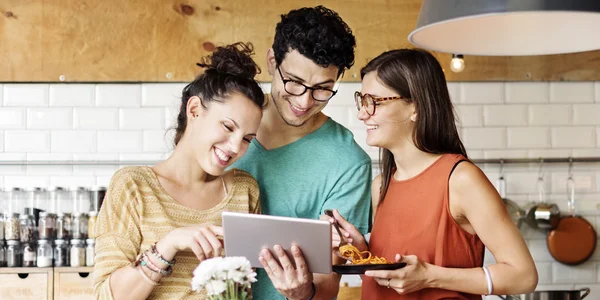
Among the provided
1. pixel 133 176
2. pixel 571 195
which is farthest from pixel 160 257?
pixel 571 195

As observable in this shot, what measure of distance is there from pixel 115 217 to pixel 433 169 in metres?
1.06

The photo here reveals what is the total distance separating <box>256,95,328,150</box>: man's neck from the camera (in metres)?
3.02

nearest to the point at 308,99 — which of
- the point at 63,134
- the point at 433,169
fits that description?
the point at 433,169

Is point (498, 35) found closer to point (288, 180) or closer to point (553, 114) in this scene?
point (288, 180)

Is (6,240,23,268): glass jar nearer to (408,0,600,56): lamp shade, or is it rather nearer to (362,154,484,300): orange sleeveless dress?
(362,154,484,300): orange sleeveless dress

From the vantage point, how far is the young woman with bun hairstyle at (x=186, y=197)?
2.36m

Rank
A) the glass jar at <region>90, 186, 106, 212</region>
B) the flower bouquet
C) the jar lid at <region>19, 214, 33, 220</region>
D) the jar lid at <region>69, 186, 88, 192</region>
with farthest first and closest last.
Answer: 1. the jar lid at <region>69, 186, 88, 192</region>
2. the glass jar at <region>90, 186, 106, 212</region>
3. the jar lid at <region>19, 214, 33, 220</region>
4. the flower bouquet

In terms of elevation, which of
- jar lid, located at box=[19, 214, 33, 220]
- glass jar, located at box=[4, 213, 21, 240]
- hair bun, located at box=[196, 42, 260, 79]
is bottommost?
glass jar, located at box=[4, 213, 21, 240]

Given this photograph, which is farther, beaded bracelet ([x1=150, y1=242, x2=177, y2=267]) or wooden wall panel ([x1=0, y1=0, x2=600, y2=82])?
wooden wall panel ([x1=0, y1=0, x2=600, y2=82])

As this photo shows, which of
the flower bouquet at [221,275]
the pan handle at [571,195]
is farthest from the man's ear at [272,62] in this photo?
the pan handle at [571,195]

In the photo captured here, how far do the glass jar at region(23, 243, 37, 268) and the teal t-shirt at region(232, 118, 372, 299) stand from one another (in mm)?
2154

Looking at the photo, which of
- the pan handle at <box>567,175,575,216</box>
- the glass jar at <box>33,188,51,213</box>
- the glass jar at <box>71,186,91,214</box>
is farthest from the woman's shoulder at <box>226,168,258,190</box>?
the pan handle at <box>567,175,575,216</box>

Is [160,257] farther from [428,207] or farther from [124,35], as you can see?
[124,35]

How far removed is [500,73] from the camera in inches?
209
